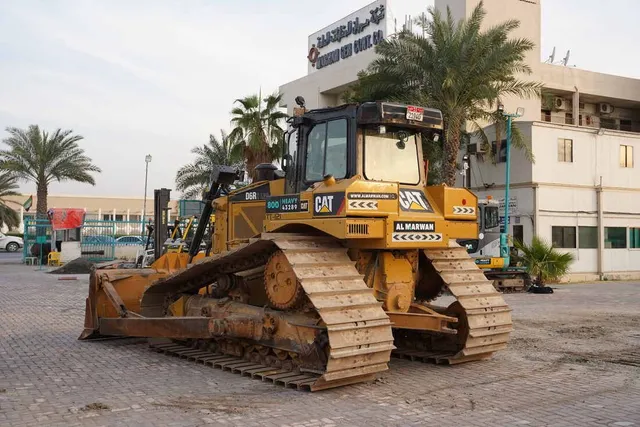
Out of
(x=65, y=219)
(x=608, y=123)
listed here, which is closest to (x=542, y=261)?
(x=608, y=123)

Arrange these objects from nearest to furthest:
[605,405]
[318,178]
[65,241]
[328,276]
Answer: [605,405] < [328,276] < [318,178] < [65,241]

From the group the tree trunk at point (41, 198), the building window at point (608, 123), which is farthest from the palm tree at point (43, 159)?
the building window at point (608, 123)

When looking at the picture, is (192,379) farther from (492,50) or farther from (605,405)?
(492,50)

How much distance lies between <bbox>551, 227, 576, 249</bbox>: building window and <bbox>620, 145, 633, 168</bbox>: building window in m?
4.18

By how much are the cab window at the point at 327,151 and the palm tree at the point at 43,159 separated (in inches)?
1284

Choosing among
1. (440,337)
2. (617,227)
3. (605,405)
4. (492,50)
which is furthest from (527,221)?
(605,405)

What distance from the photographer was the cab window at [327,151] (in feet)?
27.0

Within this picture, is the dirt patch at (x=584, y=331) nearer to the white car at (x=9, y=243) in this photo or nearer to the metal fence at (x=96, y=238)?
the metal fence at (x=96, y=238)

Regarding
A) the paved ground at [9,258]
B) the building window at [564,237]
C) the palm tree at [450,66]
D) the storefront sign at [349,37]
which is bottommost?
the paved ground at [9,258]

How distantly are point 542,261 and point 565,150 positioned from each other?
588 centimetres

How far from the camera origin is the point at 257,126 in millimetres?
34750

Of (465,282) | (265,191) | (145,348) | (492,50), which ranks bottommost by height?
(145,348)

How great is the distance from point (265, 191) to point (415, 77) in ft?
52.0

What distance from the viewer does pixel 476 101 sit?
24.4 metres
